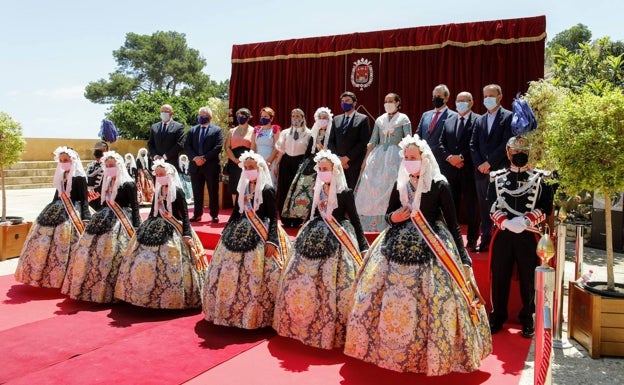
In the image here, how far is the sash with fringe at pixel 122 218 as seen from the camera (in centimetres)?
533

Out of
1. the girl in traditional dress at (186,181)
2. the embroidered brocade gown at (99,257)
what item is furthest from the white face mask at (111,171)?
the girl in traditional dress at (186,181)

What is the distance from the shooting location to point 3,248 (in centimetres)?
736

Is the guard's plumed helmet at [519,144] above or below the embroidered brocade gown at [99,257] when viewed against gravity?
above

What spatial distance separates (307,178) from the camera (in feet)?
23.2

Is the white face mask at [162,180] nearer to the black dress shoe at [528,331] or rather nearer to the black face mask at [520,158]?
the black face mask at [520,158]

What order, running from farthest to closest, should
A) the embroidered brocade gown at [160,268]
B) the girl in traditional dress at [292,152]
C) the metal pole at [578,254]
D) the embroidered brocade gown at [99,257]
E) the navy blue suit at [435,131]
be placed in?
the girl in traditional dress at [292,152]
the navy blue suit at [435,131]
the embroidered brocade gown at [99,257]
the embroidered brocade gown at [160,268]
the metal pole at [578,254]

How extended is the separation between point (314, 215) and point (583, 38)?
1363 inches

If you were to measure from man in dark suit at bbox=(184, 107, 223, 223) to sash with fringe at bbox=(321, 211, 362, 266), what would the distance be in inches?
150

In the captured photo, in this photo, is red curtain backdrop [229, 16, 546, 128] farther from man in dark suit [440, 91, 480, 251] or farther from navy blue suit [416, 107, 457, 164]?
man in dark suit [440, 91, 480, 251]

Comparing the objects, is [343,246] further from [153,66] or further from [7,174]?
[153,66]

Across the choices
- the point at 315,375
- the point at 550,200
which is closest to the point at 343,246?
the point at 315,375

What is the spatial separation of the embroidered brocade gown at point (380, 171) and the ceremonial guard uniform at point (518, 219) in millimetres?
2122

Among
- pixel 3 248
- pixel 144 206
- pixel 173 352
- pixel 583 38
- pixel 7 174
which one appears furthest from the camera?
pixel 583 38

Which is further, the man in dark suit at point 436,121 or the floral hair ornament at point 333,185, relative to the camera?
the man in dark suit at point 436,121
